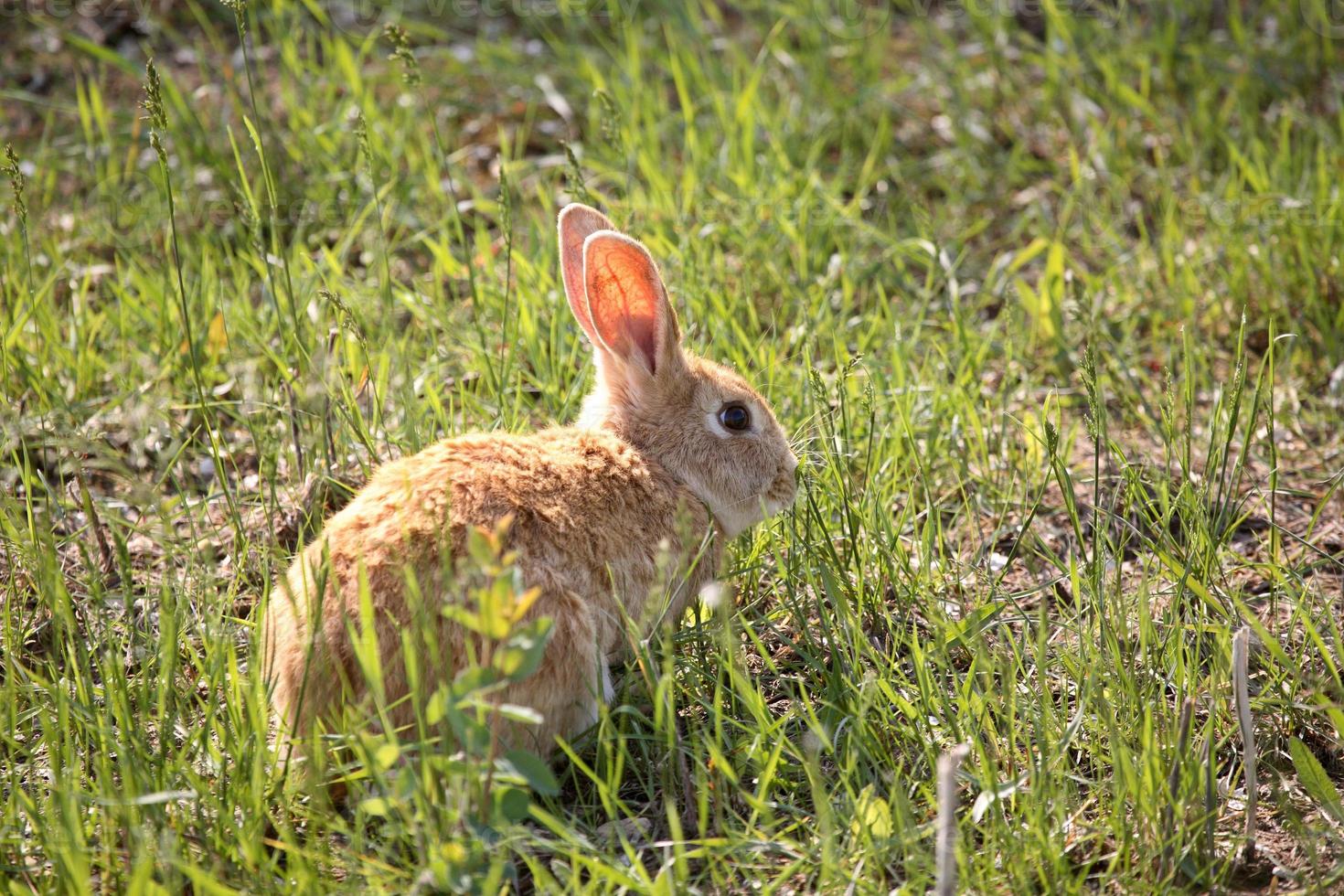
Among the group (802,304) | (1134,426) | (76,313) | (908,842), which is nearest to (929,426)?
(802,304)

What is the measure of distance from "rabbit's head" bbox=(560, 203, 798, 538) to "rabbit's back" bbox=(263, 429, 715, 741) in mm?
268

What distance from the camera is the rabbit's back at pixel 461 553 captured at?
9.55ft

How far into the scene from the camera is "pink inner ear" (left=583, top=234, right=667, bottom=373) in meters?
3.73

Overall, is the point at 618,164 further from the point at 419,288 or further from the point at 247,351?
the point at 247,351

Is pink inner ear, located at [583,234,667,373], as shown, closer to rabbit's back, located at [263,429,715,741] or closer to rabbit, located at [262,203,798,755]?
rabbit, located at [262,203,798,755]

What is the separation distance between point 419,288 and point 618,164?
117cm
